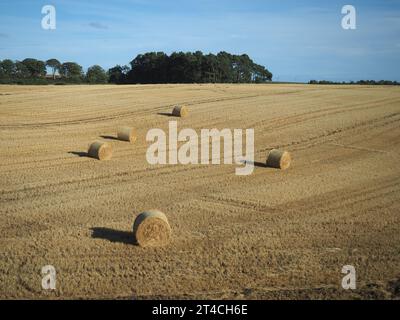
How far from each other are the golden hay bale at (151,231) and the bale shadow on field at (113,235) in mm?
337

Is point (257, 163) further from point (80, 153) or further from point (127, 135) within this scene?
point (80, 153)

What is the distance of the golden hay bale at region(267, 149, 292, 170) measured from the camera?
57.2 feet

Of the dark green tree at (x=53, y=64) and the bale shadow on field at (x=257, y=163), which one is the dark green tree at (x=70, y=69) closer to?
the dark green tree at (x=53, y=64)

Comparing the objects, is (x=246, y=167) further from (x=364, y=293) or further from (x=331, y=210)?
(x=364, y=293)

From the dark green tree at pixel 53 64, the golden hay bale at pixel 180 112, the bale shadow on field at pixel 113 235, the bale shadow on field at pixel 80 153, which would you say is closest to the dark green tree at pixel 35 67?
the dark green tree at pixel 53 64

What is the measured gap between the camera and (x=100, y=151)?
60.0 feet

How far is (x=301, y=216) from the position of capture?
40.1ft

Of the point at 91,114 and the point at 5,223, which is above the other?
the point at 91,114

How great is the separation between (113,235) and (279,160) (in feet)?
28.4

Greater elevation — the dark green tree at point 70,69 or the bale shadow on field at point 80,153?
the dark green tree at point 70,69

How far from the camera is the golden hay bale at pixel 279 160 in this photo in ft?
57.2

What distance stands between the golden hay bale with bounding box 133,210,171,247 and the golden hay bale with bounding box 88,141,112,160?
8755 millimetres
